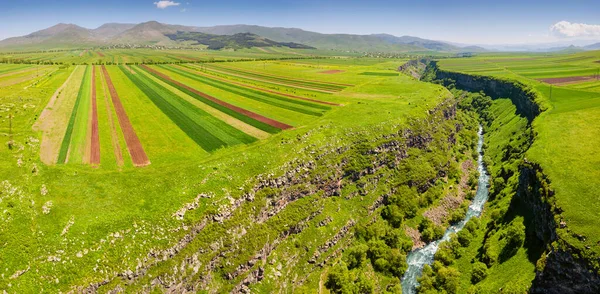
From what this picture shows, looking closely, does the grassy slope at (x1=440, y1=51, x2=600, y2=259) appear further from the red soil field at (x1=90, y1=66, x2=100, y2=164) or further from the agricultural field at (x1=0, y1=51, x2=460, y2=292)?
the red soil field at (x1=90, y1=66, x2=100, y2=164)

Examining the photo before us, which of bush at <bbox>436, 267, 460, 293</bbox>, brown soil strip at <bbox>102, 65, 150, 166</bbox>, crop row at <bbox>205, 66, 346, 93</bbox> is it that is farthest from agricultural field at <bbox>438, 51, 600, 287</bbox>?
crop row at <bbox>205, 66, 346, 93</bbox>

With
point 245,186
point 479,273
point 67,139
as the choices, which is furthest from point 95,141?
point 479,273

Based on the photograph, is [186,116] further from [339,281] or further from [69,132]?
[339,281]

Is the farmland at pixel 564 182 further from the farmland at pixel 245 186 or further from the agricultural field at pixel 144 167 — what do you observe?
the agricultural field at pixel 144 167

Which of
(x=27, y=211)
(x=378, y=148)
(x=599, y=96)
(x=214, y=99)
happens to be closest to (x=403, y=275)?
(x=378, y=148)

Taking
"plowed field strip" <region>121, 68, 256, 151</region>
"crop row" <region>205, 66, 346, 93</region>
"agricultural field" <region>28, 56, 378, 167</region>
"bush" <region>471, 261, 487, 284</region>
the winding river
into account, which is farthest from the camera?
"crop row" <region>205, 66, 346, 93</region>

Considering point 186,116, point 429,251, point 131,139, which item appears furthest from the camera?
point 186,116

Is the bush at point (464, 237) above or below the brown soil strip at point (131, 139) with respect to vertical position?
below

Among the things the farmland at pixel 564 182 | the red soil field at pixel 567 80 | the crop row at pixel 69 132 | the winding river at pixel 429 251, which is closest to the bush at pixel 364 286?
the winding river at pixel 429 251

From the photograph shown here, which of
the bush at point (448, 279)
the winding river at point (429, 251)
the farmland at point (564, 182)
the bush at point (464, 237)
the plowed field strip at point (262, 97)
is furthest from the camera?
the plowed field strip at point (262, 97)
